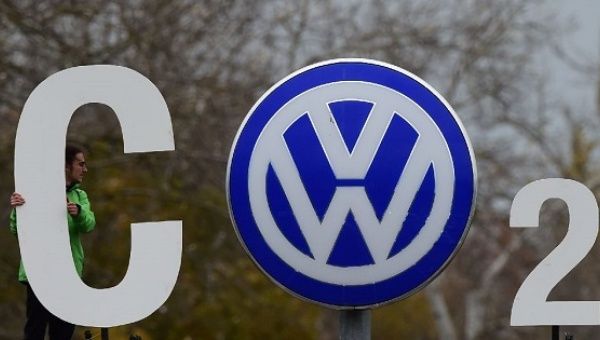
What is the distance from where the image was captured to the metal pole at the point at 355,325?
507 cm

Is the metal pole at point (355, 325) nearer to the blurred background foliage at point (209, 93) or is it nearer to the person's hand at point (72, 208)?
the person's hand at point (72, 208)

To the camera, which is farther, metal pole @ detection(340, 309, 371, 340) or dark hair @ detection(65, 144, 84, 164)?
dark hair @ detection(65, 144, 84, 164)

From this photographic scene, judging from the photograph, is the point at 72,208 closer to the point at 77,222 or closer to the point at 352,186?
the point at 77,222

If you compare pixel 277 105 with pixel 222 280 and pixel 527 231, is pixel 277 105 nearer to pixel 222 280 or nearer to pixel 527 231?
pixel 222 280

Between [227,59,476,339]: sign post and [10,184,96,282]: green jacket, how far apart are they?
0.95 meters

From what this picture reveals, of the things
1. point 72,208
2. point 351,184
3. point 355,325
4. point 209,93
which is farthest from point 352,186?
point 209,93

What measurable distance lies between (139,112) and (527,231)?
24123 mm

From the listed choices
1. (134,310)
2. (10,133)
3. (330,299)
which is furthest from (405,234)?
(10,133)

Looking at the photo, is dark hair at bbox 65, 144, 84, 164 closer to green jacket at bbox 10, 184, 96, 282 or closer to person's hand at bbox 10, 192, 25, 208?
green jacket at bbox 10, 184, 96, 282

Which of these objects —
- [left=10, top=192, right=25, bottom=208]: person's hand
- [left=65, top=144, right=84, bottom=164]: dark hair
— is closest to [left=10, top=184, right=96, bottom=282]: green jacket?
[left=65, top=144, right=84, bottom=164]: dark hair

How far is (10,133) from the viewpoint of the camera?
53.9 feet

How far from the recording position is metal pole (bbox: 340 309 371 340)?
16.6 ft

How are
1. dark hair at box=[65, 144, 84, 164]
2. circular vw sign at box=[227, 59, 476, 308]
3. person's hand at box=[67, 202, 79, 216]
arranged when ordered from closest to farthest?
1. circular vw sign at box=[227, 59, 476, 308]
2. person's hand at box=[67, 202, 79, 216]
3. dark hair at box=[65, 144, 84, 164]

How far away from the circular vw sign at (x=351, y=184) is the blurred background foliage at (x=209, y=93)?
10043mm
